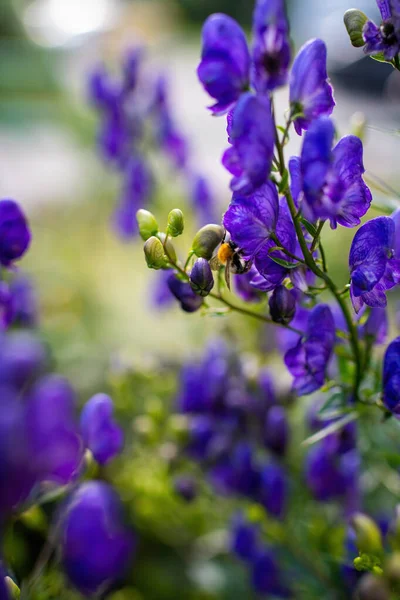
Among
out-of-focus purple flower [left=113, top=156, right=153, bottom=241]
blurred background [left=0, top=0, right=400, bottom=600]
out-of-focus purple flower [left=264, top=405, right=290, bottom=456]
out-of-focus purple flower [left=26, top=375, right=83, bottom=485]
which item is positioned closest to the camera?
out-of-focus purple flower [left=26, top=375, right=83, bottom=485]

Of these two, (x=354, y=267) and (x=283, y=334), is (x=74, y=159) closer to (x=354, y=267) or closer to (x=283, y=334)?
(x=283, y=334)

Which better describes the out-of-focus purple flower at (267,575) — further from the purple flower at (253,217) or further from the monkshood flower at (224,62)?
the monkshood flower at (224,62)

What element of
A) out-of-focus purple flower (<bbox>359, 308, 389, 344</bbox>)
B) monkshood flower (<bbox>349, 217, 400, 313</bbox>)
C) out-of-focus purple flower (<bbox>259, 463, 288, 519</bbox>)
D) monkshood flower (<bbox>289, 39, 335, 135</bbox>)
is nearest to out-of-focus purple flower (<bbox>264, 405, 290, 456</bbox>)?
out-of-focus purple flower (<bbox>259, 463, 288, 519</bbox>)

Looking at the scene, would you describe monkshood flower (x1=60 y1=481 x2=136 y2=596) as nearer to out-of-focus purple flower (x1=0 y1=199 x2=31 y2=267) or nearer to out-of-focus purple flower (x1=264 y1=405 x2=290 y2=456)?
out-of-focus purple flower (x1=0 y1=199 x2=31 y2=267)

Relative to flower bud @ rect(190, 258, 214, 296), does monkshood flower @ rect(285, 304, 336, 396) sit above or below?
below

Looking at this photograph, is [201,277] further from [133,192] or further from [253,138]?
[133,192]

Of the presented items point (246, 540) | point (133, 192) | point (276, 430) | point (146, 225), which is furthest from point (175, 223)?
point (133, 192)
